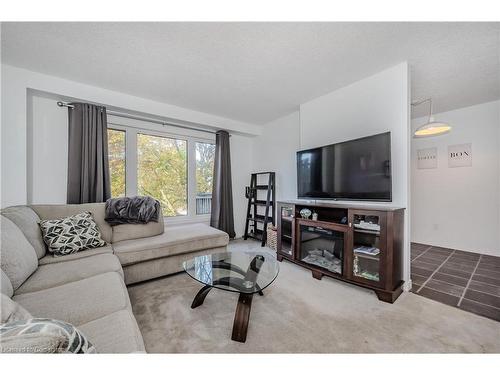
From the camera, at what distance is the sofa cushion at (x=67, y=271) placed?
3.98ft

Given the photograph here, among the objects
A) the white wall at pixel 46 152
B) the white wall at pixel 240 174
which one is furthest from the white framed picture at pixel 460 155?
A: the white wall at pixel 46 152

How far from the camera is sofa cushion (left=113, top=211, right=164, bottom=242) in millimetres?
2188

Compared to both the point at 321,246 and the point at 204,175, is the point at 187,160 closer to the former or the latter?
the point at 204,175

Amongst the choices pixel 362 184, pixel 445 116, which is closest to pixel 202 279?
pixel 362 184

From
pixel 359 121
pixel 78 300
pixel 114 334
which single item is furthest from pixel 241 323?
pixel 359 121

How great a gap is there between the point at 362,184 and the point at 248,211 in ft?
7.27

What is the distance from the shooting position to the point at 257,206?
3947mm

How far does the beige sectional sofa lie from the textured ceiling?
1451 millimetres

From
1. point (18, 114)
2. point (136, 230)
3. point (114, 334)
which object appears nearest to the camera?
point (114, 334)

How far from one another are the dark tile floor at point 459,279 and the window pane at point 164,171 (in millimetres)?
3308

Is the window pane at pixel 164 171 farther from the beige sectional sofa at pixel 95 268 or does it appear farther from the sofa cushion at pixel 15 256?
the sofa cushion at pixel 15 256

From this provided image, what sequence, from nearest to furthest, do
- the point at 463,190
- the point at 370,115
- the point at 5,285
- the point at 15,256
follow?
1. the point at 5,285
2. the point at 15,256
3. the point at 370,115
4. the point at 463,190

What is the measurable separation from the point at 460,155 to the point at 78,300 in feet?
15.6

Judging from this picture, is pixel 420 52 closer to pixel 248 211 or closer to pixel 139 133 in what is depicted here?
pixel 248 211
